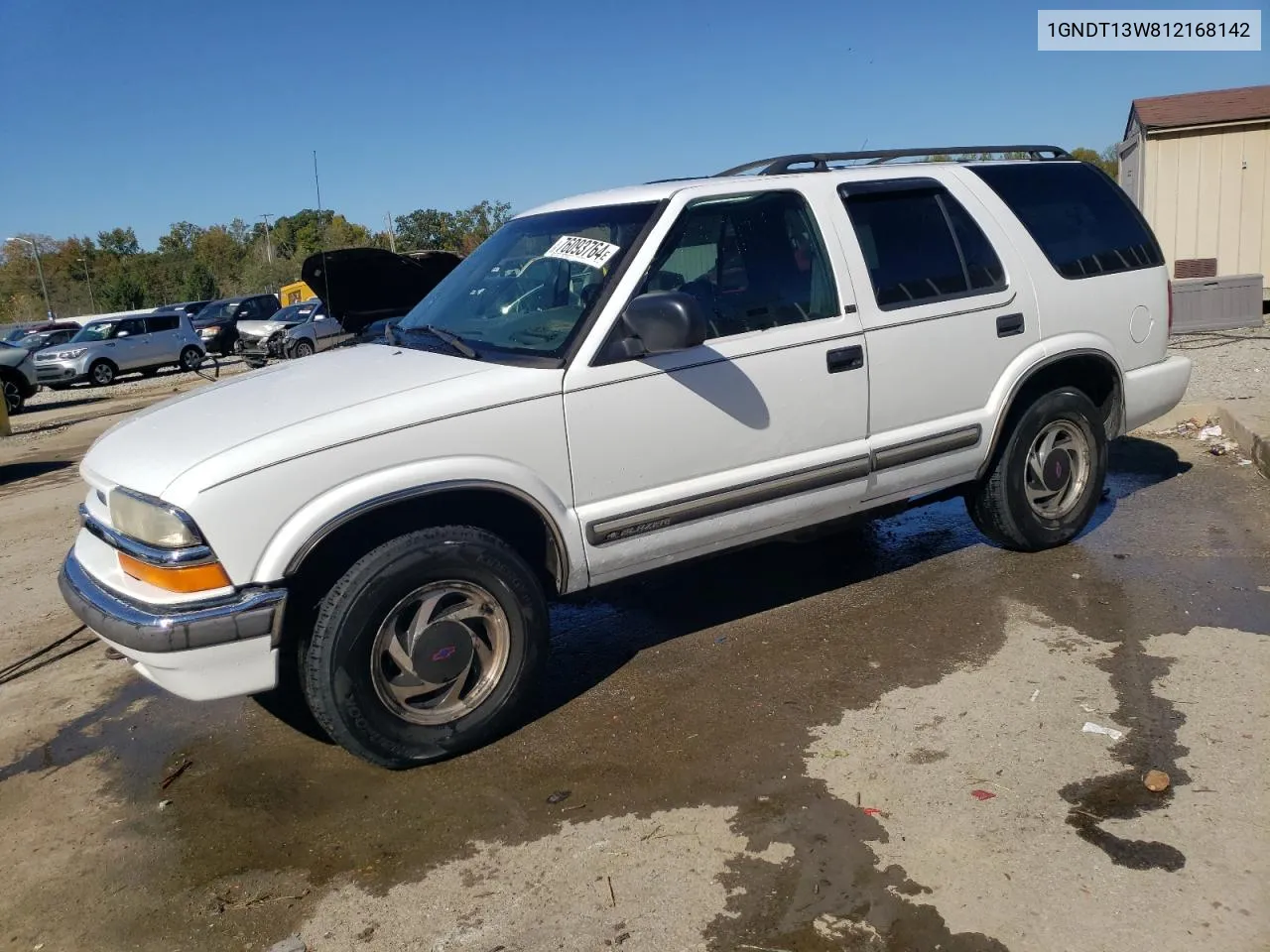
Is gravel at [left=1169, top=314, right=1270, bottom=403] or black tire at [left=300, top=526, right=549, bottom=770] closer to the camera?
black tire at [left=300, top=526, right=549, bottom=770]

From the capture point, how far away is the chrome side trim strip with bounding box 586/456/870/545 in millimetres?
3912

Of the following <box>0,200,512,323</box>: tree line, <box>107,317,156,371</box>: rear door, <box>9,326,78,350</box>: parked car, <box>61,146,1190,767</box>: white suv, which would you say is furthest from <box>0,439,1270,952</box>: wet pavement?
<box>0,200,512,323</box>: tree line

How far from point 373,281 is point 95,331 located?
15462 mm

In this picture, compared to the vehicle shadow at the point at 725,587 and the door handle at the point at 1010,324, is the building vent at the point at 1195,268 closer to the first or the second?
the vehicle shadow at the point at 725,587

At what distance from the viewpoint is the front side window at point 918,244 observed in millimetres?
4559

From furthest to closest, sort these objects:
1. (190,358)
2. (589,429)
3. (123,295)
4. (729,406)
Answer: (123,295) → (190,358) → (729,406) → (589,429)

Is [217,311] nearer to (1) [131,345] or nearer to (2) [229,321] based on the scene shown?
(2) [229,321]

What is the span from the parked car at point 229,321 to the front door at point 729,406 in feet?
92.9

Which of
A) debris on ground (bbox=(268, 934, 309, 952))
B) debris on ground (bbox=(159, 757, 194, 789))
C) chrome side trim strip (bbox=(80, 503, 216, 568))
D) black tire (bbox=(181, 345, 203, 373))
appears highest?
chrome side trim strip (bbox=(80, 503, 216, 568))

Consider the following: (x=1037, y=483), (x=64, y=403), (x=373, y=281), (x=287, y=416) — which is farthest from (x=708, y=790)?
(x=64, y=403)

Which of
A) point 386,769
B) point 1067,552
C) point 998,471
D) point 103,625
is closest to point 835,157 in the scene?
point 998,471

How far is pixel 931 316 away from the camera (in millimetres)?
4609

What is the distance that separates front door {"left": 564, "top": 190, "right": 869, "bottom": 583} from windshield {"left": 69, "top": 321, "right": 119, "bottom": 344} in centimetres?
2438

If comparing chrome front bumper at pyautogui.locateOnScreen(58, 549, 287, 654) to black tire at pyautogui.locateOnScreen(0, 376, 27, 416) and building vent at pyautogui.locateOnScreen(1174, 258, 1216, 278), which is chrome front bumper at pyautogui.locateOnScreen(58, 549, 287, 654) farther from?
black tire at pyautogui.locateOnScreen(0, 376, 27, 416)
